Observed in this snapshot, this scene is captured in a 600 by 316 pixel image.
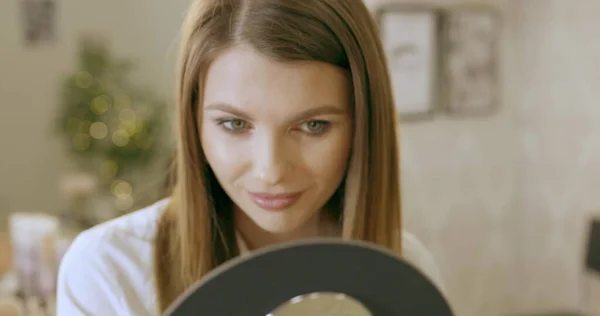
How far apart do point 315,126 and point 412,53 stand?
68.2 inches

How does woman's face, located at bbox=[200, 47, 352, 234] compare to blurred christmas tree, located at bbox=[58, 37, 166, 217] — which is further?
blurred christmas tree, located at bbox=[58, 37, 166, 217]

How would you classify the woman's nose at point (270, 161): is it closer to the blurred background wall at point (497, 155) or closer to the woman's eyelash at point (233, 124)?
the woman's eyelash at point (233, 124)

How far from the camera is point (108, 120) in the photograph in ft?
8.27

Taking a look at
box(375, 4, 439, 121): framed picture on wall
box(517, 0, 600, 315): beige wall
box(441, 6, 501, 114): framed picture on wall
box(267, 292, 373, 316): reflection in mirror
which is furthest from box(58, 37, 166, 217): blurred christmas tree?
box(267, 292, 373, 316): reflection in mirror

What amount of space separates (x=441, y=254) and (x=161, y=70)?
1.43 m

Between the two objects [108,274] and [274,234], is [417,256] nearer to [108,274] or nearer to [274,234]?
[274,234]

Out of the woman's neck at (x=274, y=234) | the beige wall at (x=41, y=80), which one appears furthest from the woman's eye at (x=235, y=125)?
the beige wall at (x=41, y=80)

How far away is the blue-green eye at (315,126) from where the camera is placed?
25.3 inches

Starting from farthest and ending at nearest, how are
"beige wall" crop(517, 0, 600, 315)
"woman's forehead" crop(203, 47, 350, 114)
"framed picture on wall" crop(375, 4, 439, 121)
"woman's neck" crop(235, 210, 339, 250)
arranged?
"beige wall" crop(517, 0, 600, 315), "framed picture on wall" crop(375, 4, 439, 121), "woman's neck" crop(235, 210, 339, 250), "woman's forehead" crop(203, 47, 350, 114)

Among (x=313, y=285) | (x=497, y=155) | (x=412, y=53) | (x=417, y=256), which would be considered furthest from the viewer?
(x=497, y=155)

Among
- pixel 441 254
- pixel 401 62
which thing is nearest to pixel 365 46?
pixel 401 62

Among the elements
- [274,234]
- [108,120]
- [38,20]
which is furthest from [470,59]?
[274,234]

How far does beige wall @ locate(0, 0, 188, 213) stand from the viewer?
2.70m

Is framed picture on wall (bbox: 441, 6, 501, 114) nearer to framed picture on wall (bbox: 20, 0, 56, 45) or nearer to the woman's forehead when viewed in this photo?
framed picture on wall (bbox: 20, 0, 56, 45)
